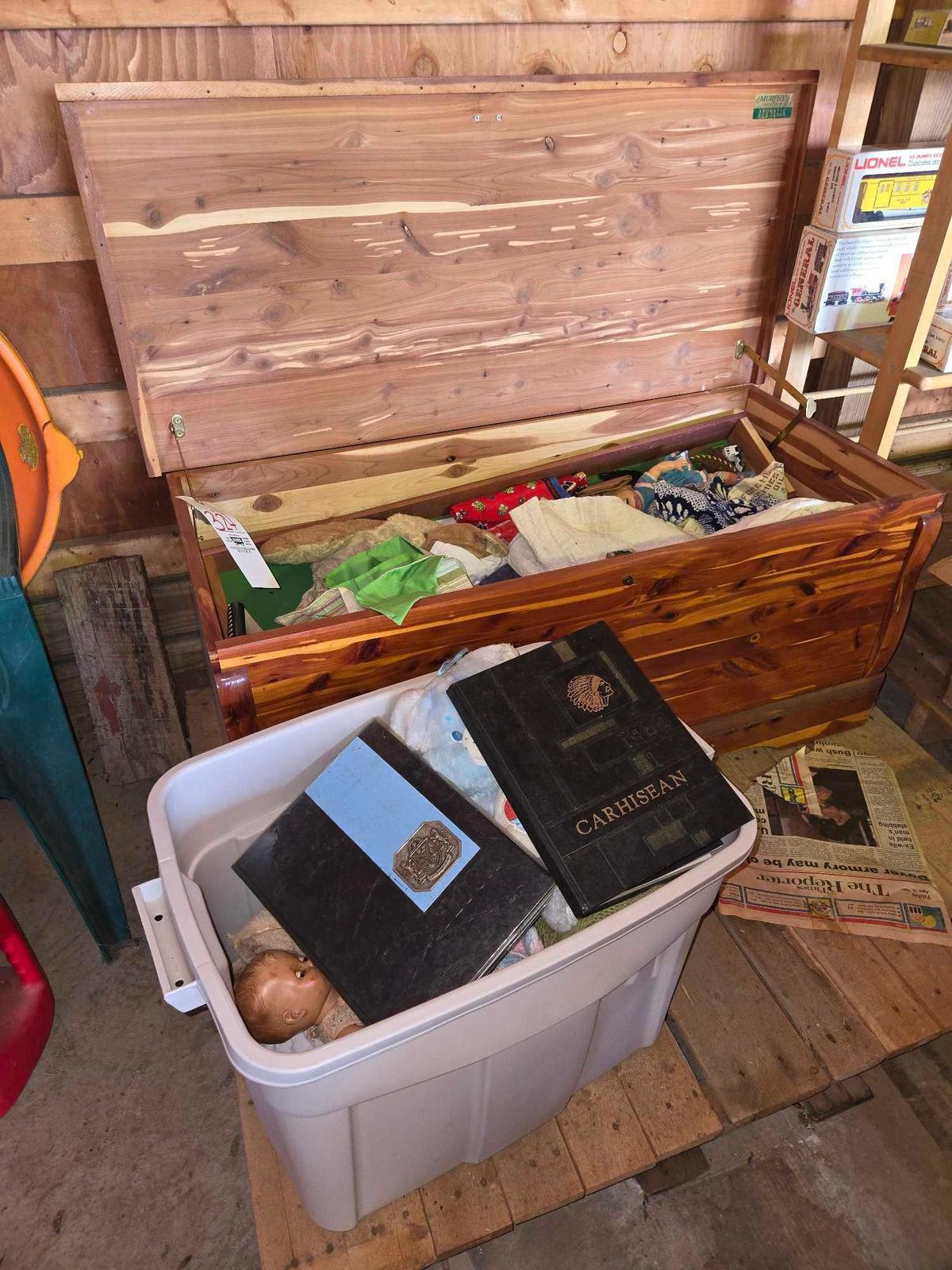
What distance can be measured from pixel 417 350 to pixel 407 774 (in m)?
0.92

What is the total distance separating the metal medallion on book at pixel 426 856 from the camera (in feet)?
3.26

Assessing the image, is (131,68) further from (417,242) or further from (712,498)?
(712,498)

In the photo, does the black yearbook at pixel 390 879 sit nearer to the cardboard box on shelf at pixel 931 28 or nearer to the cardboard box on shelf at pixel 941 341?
the cardboard box on shelf at pixel 941 341

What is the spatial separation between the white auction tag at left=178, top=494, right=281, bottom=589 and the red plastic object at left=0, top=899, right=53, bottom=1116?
660mm

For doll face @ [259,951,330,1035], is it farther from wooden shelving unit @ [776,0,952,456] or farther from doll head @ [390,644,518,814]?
wooden shelving unit @ [776,0,952,456]

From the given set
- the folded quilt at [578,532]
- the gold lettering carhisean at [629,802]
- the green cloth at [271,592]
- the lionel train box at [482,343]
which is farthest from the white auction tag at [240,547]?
the gold lettering carhisean at [629,802]

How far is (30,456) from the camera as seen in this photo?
118 cm

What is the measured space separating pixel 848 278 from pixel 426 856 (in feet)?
4.63

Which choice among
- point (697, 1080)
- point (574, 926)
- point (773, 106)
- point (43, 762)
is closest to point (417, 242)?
point (773, 106)

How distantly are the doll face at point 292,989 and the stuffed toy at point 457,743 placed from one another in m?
0.28

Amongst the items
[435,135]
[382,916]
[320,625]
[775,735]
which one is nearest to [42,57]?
[435,135]

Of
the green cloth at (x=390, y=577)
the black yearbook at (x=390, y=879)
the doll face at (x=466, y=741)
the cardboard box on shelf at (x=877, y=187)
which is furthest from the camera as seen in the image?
the cardboard box on shelf at (x=877, y=187)

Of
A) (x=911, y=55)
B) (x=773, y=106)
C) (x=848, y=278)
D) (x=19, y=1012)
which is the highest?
(x=911, y=55)

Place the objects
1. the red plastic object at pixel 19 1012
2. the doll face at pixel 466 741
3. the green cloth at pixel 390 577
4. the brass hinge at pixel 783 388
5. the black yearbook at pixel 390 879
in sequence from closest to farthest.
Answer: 1. the black yearbook at pixel 390 879
2. the doll face at pixel 466 741
3. the green cloth at pixel 390 577
4. the red plastic object at pixel 19 1012
5. the brass hinge at pixel 783 388
